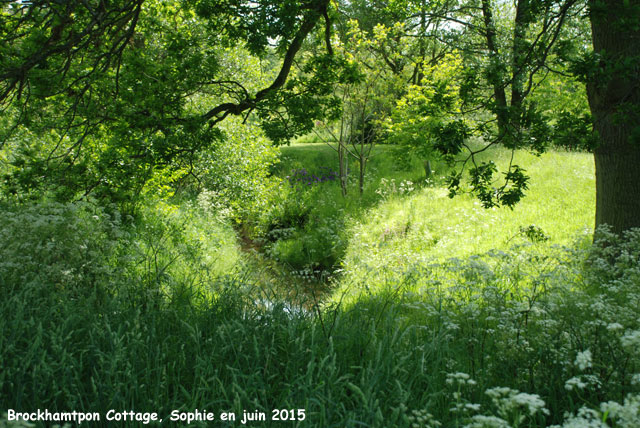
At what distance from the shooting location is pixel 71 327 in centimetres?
335

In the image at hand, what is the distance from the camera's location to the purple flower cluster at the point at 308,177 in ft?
58.9

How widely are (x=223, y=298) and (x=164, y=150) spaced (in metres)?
2.49

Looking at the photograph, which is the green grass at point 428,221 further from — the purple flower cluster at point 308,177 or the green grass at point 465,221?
the purple flower cluster at point 308,177

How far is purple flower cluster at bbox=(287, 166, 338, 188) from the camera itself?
1794cm

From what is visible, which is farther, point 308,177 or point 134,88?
point 308,177

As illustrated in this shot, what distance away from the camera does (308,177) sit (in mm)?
18531

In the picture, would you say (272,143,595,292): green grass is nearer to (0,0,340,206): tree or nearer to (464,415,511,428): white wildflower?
(0,0,340,206): tree

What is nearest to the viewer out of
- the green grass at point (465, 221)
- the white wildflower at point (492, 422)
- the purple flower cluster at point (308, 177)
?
the white wildflower at point (492, 422)

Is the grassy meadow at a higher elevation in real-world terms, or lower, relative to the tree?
lower

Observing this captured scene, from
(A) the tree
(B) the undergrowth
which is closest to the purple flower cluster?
(A) the tree

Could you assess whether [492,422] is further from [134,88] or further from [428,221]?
[428,221]

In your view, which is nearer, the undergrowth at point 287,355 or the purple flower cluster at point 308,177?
the undergrowth at point 287,355

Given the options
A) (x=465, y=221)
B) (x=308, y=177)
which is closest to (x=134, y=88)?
(x=465, y=221)

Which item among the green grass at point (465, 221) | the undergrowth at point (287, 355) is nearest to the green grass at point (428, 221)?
the green grass at point (465, 221)
